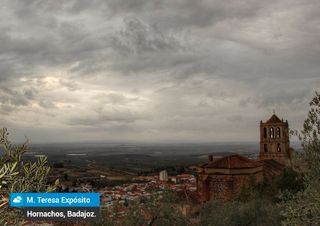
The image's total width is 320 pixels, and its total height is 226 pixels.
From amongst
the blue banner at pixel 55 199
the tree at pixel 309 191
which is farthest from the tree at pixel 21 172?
the tree at pixel 309 191

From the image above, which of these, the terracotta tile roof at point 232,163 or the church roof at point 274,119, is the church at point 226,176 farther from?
the church roof at point 274,119

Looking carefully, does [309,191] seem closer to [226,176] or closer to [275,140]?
[226,176]

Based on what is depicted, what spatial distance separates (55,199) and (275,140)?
5716cm

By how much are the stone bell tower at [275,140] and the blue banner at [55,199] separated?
55106 millimetres

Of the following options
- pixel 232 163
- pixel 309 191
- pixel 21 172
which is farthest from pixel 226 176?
pixel 21 172

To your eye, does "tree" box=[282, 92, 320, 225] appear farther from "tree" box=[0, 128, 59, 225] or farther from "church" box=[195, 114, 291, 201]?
"church" box=[195, 114, 291, 201]

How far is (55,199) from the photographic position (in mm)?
10438

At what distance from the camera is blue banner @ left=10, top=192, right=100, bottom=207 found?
8.57 metres

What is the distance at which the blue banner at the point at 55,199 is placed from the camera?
8.57 meters

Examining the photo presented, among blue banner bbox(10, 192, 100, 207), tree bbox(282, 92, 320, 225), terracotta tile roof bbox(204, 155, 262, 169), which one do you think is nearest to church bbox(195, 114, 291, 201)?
terracotta tile roof bbox(204, 155, 262, 169)

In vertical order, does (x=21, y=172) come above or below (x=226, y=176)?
above

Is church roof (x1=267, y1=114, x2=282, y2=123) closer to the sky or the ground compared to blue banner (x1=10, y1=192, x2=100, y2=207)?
closer to the sky

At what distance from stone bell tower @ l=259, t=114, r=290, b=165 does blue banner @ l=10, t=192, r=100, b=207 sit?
55.1 metres

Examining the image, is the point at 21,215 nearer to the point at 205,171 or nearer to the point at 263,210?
the point at 263,210
